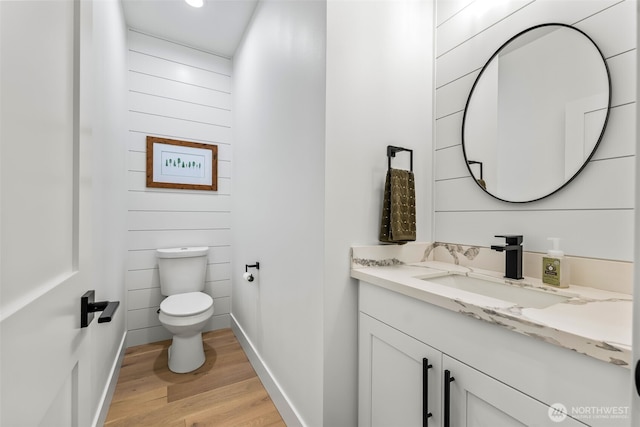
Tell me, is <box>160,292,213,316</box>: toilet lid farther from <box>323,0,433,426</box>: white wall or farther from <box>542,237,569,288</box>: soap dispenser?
<box>542,237,569,288</box>: soap dispenser

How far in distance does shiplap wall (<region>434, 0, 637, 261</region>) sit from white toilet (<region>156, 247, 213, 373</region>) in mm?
1687

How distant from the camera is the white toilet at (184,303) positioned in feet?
6.15

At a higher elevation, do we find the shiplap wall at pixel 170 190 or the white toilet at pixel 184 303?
the shiplap wall at pixel 170 190

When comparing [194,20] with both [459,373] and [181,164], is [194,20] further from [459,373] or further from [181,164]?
[459,373]

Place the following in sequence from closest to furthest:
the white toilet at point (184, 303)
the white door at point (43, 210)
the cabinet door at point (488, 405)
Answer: the white door at point (43, 210) < the cabinet door at point (488, 405) < the white toilet at point (184, 303)

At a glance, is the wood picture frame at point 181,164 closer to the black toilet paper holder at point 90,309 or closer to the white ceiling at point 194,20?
the white ceiling at point 194,20

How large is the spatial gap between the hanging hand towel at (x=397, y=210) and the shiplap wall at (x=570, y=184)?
0.27 meters

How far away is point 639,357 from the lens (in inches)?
13.5

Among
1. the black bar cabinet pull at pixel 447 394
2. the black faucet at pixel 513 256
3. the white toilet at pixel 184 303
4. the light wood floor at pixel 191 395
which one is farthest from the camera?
the white toilet at pixel 184 303

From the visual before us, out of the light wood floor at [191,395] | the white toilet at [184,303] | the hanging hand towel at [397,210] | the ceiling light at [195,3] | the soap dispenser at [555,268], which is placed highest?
the ceiling light at [195,3]

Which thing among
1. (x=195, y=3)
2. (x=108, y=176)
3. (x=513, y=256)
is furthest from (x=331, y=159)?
(x=195, y=3)
